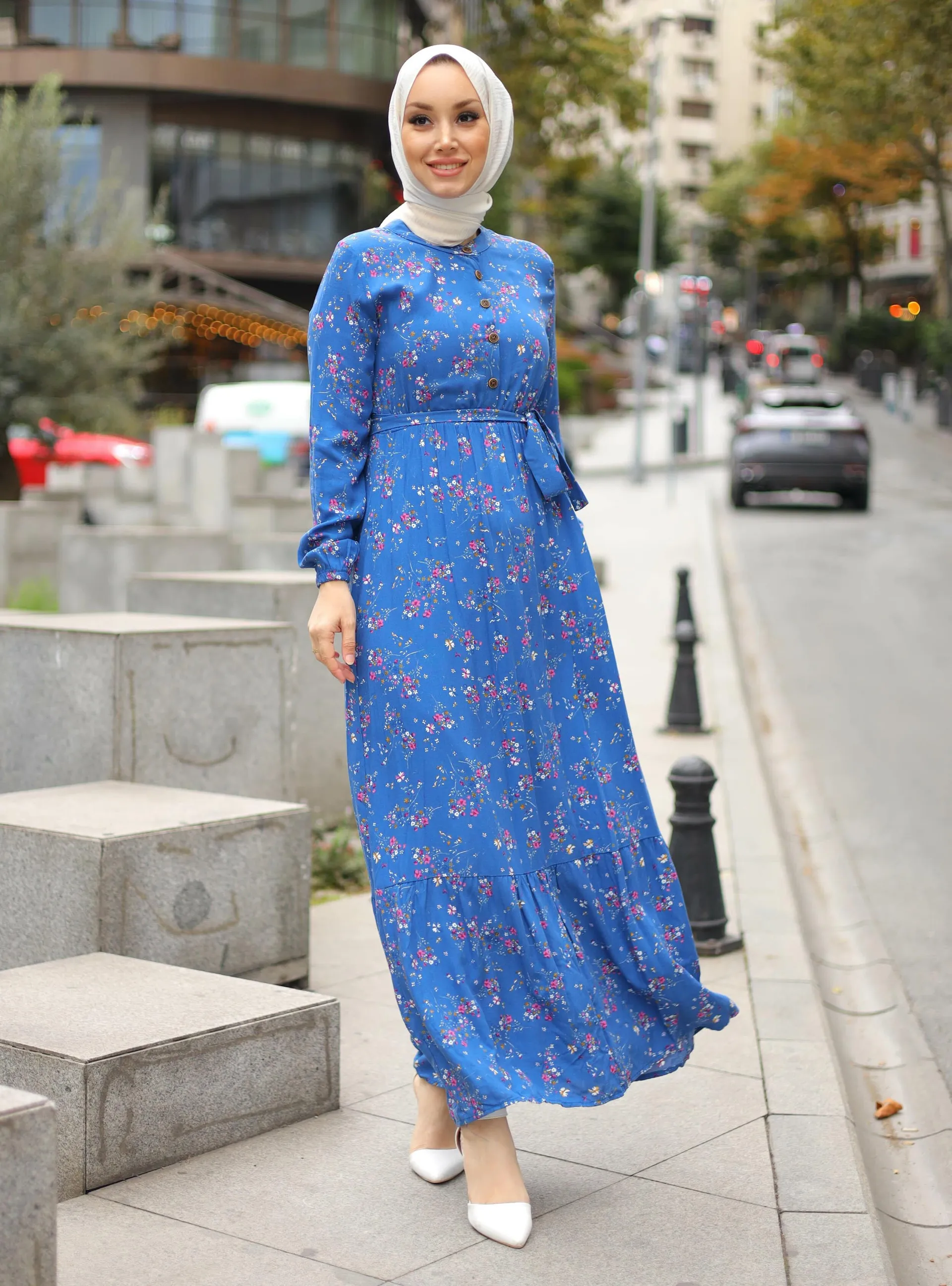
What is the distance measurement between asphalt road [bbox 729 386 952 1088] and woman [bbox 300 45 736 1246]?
70.4 inches

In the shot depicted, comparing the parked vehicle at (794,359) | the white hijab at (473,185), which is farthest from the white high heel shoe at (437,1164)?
the parked vehicle at (794,359)

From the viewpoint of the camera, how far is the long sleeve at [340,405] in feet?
11.3

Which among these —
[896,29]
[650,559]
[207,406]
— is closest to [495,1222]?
[650,559]

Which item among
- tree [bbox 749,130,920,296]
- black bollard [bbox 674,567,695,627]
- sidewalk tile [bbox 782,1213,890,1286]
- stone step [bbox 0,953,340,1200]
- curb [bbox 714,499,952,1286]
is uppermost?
tree [bbox 749,130,920,296]

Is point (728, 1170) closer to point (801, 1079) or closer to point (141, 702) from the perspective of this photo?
point (801, 1079)

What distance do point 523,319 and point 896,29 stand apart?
25640 millimetres

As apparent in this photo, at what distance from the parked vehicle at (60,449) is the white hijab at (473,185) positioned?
1391cm

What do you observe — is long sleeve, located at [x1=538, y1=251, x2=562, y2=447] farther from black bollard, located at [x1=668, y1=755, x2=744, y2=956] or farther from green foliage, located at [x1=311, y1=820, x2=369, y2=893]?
green foliage, located at [x1=311, y1=820, x2=369, y2=893]

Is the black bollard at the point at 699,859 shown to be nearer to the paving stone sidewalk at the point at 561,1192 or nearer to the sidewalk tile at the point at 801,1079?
the paving stone sidewalk at the point at 561,1192

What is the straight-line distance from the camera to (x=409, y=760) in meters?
3.38

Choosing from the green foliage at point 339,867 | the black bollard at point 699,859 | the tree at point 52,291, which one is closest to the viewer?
the black bollard at point 699,859

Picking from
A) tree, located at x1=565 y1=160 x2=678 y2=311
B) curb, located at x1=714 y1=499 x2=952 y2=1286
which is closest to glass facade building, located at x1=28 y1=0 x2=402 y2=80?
tree, located at x1=565 y1=160 x2=678 y2=311

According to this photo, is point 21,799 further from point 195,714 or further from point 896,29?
point 896,29

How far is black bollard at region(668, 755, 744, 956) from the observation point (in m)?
5.51
